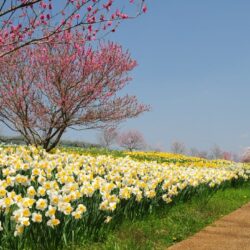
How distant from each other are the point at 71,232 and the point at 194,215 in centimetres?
395

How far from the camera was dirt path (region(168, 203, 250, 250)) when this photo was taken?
7047mm

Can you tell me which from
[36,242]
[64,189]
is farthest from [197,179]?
[36,242]

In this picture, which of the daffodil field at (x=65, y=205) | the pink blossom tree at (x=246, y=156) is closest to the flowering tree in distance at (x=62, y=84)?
the daffodil field at (x=65, y=205)

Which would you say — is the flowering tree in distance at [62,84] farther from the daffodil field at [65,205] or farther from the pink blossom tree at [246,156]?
the pink blossom tree at [246,156]

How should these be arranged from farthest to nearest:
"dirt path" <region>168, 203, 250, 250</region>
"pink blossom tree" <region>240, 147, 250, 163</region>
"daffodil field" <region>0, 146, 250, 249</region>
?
"pink blossom tree" <region>240, 147, 250, 163</region> < "dirt path" <region>168, 203, 250, 250</region> < "daffodil field" <region>0, 146, 250, 249</region>

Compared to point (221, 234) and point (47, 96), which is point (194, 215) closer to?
point (221, 234)

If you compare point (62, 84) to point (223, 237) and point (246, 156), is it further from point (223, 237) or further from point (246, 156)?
point (246, 156)

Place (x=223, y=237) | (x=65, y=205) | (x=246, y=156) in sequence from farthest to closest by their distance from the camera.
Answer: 1. (x=246, y=156)
2. (x=223, y=237)
3. (x=65, y=205)

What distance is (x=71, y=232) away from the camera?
6.11 m

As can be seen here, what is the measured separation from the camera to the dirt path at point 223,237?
7.05m

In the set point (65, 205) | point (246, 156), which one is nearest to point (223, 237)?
point (65, 205)

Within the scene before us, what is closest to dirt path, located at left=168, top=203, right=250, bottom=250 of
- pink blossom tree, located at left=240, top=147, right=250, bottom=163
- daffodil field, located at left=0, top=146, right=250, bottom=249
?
daffodil field, located at left=0, top=146, right=250, bottom=249

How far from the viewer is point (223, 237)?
25.6 feet

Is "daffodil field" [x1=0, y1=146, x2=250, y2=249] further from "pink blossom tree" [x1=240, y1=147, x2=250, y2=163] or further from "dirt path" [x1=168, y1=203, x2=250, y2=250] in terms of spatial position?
"pink blossom tree" [x1=240, y1=147, x2=250, y2=163]
